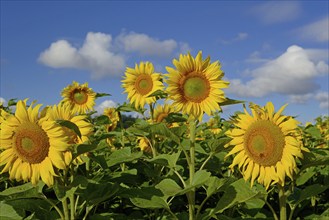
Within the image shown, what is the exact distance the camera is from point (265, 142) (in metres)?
4.14

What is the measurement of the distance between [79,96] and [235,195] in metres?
5.60

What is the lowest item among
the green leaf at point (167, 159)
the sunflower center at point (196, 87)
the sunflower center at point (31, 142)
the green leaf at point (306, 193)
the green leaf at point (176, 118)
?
the green leaf at point (306, 193)

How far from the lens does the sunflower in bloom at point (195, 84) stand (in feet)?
15.1

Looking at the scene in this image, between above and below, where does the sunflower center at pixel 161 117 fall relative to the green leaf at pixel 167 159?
above

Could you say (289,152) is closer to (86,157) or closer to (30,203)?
(86,157)

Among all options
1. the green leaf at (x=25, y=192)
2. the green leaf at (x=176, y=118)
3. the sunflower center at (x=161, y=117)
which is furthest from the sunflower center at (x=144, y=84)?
the green leaf at (x=25, y=192)

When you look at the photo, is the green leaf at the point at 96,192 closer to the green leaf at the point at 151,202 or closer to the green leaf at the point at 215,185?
the green leaf at the point at 151,202

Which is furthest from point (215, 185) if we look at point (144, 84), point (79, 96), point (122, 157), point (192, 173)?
point (79, 96)

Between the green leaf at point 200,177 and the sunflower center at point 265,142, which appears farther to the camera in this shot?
the sunflower center at point 265,142

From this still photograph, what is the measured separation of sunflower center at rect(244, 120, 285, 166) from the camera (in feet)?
13.6

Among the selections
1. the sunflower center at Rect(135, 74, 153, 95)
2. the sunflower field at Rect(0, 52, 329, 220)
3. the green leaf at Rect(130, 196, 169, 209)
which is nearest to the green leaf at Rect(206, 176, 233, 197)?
the sunflower field at Rect(0, 52, 329, 220)

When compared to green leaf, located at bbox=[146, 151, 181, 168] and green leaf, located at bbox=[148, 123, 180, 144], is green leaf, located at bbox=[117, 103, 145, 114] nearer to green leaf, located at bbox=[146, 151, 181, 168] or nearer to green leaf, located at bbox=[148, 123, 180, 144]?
green leaf, located at bbox=[146, 151, 181, 168]

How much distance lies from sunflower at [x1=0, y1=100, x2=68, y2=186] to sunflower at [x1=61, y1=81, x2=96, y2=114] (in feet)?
16.9

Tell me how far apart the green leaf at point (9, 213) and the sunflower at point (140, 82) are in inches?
107
